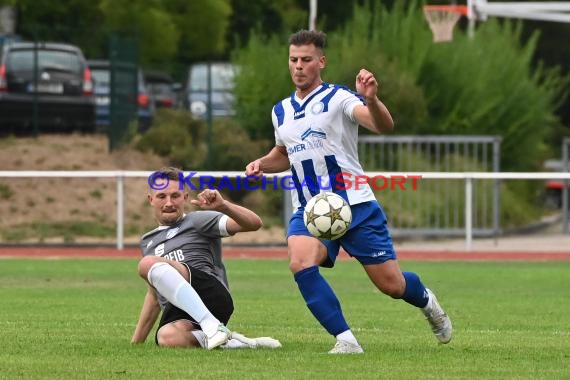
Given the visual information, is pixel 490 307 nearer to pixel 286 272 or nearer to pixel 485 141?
pixel 286 272

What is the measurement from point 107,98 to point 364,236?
870 inches

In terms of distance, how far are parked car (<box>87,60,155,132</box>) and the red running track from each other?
6.91 meters

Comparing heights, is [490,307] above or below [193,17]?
below

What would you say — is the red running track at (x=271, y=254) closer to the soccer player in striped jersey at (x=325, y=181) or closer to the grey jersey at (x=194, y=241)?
the grey jersey at (x=194, y=241)

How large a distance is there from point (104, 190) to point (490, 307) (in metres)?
15.5

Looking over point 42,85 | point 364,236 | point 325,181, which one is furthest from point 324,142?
point 42,85

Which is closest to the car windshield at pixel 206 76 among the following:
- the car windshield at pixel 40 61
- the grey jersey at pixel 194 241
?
the car windshield at pixel 40 61

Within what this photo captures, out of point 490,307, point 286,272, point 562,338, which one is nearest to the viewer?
point 562,338

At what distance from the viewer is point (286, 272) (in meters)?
19.1

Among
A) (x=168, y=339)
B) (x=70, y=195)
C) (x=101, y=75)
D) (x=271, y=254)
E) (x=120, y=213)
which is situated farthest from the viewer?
(x=101, y=75)

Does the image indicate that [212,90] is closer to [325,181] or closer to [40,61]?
[40,61]

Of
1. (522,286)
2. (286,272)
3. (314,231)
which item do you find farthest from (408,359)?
(286,272)

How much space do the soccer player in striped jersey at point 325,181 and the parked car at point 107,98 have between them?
20713mm

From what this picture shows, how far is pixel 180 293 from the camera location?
9578 mm
